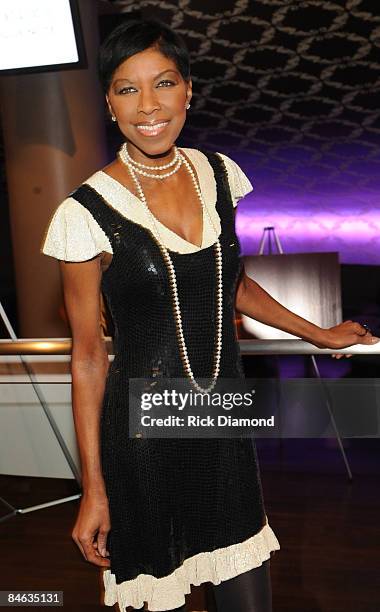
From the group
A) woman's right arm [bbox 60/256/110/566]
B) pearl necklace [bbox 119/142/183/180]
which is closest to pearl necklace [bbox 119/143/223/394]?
pearl necklace [bbox 119/142/183/180]

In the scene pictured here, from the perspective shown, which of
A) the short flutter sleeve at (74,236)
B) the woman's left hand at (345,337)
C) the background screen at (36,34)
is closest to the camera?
the short flutter sleeve at (74,236)

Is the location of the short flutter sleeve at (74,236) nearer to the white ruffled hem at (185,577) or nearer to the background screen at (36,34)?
the white ruffled hem at (185,577)

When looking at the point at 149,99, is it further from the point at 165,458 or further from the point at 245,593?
the point at 245,593

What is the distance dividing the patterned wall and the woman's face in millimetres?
4591

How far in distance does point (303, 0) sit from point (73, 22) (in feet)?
8.55

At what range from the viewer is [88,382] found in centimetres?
137

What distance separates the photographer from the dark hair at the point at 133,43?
4.40 ft

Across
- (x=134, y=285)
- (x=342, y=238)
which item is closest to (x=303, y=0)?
(x=342, y=238)

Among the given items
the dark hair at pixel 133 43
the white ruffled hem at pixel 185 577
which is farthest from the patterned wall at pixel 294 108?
the white ruffled hem at pixel 185 577

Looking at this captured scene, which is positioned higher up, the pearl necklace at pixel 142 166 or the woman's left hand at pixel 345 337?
the pearl necklace at pixel 142 166

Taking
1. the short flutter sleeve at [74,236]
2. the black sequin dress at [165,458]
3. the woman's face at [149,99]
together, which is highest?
the woman's face at [149,99]

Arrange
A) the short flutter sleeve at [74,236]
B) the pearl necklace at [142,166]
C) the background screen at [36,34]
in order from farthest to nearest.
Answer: the background screen at [36,34] < the pearl necklace at [142,166] < the short flutter sleeve at [74,236]

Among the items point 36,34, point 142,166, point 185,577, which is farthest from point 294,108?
point 185,577

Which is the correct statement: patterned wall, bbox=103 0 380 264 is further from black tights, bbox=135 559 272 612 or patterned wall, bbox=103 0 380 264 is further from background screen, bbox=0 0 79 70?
black tights, bbox=135 559 272 612
